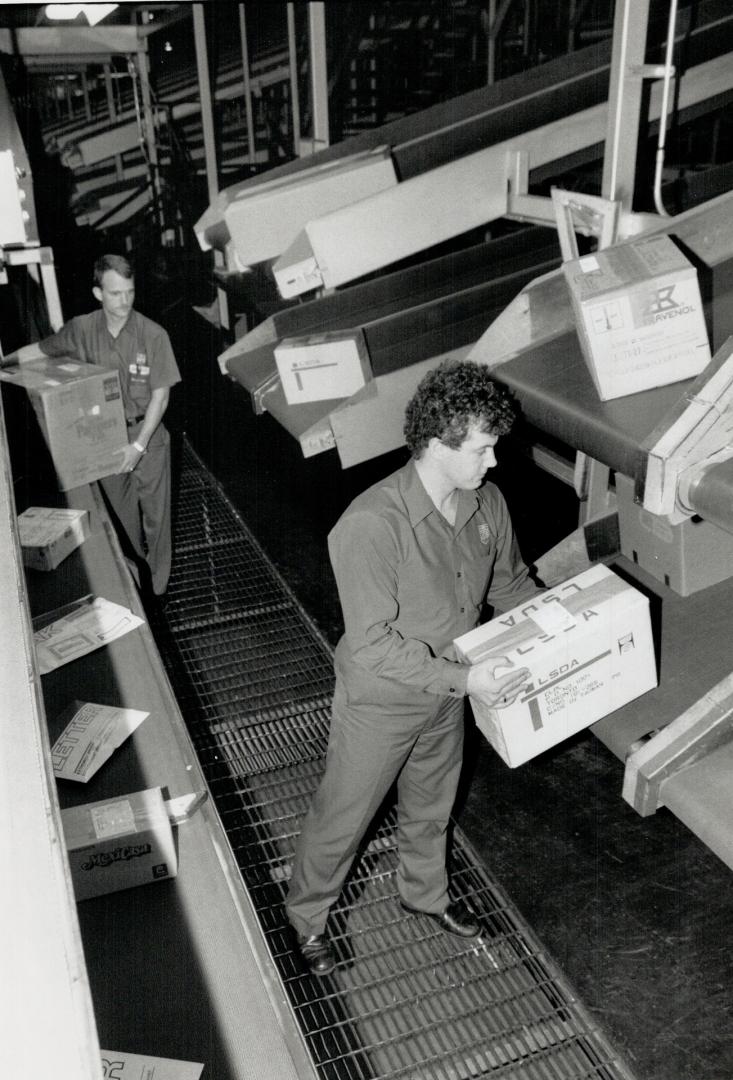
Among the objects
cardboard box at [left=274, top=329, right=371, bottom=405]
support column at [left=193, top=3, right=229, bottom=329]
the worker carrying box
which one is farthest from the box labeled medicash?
support column at [left=193, top=3, right=229, bottom=329]

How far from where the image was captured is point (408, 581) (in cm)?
223

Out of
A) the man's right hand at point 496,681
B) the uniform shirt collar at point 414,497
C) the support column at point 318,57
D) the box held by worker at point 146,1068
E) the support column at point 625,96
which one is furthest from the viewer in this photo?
the support column at point 318,57

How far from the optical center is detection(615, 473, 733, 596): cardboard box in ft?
8.84

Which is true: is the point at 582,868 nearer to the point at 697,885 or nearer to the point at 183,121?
the point at 697,885

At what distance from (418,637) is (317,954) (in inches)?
40.0

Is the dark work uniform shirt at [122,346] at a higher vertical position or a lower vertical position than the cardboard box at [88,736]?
higher

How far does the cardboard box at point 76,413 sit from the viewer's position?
3.84 metres

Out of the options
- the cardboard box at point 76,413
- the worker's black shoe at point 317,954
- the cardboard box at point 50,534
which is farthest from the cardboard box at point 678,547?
the cardboard box at point 76,413

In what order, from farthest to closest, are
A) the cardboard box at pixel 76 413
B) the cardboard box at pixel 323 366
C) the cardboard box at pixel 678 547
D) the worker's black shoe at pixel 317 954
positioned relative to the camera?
the cardboard box at pixel 323 366
the cardboard box at pixel 76 413
the cardboard box at pixel 678 547
the worker's black shoe at pixel 317 954

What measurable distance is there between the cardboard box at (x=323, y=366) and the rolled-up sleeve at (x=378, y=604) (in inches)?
80.8

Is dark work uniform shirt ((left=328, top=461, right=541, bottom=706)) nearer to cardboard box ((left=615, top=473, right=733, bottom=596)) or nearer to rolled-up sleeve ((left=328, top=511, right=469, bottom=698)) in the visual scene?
rolled-up sleeve ((left=328, top=511, right=469, bottom=698))

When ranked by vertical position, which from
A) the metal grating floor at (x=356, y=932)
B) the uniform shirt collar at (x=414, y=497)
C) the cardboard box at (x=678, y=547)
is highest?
the uniform shirt collar at (x=414, y=497)

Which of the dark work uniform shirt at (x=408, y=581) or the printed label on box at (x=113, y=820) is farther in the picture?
the dark work uniform shirt at (x=408, y=581)

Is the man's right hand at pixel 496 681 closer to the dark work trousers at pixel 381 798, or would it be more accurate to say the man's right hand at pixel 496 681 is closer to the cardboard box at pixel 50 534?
the dark work trousers at pixel 381 798
